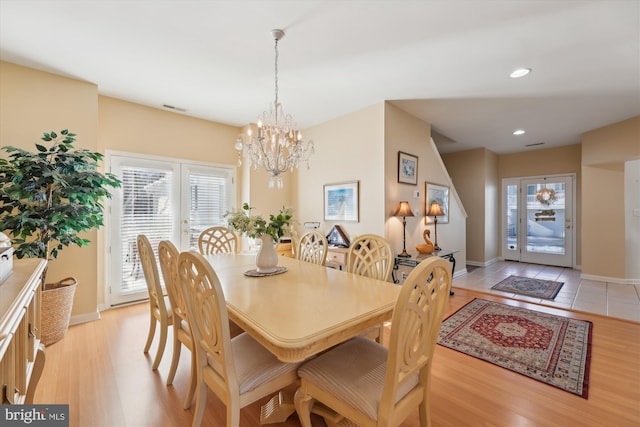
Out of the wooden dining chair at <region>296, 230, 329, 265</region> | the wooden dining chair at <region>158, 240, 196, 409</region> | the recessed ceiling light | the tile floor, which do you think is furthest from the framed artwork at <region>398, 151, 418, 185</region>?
the wooden dining chair at <region>158, 240, 196, 409</region>

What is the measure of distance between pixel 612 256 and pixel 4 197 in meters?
8.15

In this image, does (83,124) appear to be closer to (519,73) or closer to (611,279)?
(519,73)

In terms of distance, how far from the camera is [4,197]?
2.35m

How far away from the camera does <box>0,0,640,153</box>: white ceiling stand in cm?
191

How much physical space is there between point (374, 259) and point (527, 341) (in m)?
1.81

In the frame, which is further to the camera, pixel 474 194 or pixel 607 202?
pixel 474 194

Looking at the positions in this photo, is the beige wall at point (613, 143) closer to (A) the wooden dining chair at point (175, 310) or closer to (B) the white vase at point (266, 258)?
(B) the white vase at point (266, 258)

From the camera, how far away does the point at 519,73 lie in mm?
2754

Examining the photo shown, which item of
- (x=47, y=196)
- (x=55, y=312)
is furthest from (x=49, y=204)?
(x=55, y=312)

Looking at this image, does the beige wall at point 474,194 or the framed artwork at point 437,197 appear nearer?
the framed artwork at point 437,197

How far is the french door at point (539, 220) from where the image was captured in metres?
5.79

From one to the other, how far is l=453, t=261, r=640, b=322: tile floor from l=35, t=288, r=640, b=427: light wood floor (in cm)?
97

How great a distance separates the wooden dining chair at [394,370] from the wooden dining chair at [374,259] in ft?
1.99

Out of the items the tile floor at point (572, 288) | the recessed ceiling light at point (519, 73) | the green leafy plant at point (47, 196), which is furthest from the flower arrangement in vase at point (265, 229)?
the tile floor at point (572, 288)
